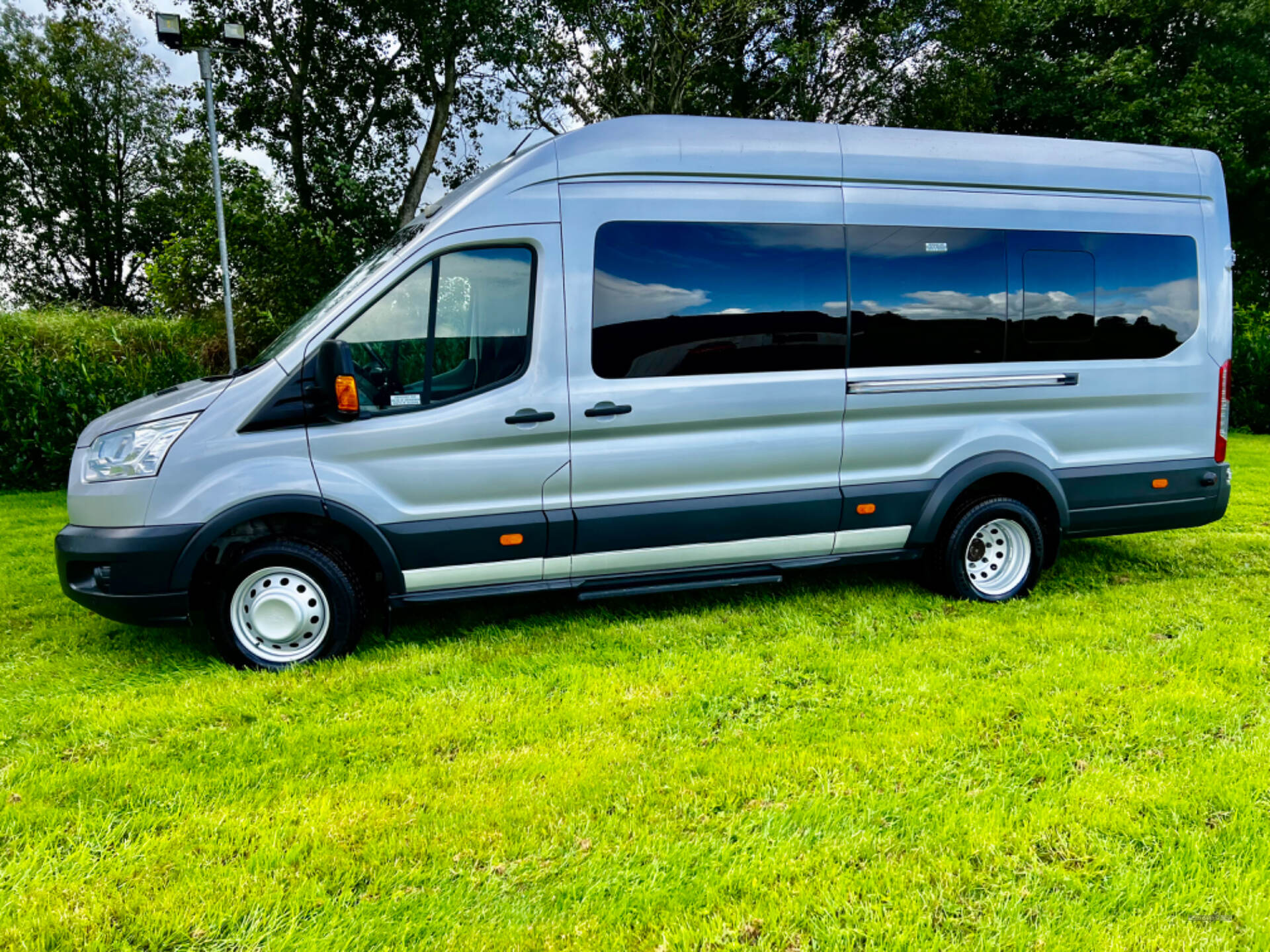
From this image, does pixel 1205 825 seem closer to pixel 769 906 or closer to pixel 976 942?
pixel 976 942

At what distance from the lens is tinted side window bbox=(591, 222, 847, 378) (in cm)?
424

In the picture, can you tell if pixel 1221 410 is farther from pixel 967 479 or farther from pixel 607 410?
pixel 607 410

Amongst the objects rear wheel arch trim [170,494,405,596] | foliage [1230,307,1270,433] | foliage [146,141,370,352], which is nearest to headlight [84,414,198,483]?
rear wheel arch trim [170,494,405,596]

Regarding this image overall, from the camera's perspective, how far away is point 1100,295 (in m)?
4.97

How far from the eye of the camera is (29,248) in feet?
103

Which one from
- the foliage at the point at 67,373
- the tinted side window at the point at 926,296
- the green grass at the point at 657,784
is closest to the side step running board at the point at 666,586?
the green grass at the point at 657,784

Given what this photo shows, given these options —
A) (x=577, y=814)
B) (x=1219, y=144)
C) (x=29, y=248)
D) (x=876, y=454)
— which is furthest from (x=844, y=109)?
(x=29, y=248)

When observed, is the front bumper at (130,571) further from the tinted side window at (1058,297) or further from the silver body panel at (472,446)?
the tinted side window at (1058,297)

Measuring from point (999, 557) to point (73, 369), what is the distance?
952 centimetres

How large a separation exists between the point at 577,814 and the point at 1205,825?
208 centimetres

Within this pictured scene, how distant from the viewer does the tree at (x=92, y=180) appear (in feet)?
95.6

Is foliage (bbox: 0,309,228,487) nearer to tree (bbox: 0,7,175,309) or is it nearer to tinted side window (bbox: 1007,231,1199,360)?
tinted side window (bbox: 1007,231,1199,360)

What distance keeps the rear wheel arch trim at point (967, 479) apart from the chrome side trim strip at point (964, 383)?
41 centimetres

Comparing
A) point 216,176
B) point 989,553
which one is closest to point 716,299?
point 989,553
